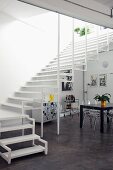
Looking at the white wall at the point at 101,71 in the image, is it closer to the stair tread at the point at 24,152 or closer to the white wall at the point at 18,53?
the white wall at the point at 18,53

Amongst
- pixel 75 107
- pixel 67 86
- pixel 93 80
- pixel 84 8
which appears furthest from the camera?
pixel 93 80

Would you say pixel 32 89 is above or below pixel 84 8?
below

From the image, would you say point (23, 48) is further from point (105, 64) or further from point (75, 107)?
point (105, 64)

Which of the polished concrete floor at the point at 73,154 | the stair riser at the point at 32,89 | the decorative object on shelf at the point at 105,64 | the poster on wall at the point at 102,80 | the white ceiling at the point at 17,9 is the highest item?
the white ceiling at the point at 17,9

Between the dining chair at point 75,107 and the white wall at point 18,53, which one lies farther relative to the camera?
the dining chair at point 75,107

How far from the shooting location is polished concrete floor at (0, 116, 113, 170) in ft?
10.8

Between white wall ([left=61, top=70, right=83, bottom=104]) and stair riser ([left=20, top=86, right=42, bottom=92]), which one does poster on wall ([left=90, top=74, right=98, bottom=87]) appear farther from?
stair riser ([left=20, top=86, right=42, bottom=92])

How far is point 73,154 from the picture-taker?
3.86 m

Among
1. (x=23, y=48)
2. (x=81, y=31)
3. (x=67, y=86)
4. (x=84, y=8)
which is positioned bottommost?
(x=67, y=86)

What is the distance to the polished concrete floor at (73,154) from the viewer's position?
3305 millimetres

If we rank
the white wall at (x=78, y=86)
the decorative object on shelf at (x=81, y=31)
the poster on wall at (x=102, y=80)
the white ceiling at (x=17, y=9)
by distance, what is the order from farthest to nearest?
the white wall at (x=78, y=86) → the decorative object on shelf at (x=81, y=31) → the poster on wall at (x=102, y=80) → the white ceiling at (x=17, y=9)

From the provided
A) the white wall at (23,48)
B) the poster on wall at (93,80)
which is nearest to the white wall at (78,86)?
the poster on wall at (93,80)

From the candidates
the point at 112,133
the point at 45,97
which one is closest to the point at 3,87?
the point at 45,97

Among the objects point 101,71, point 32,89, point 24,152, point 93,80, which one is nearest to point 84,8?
point 24,152
